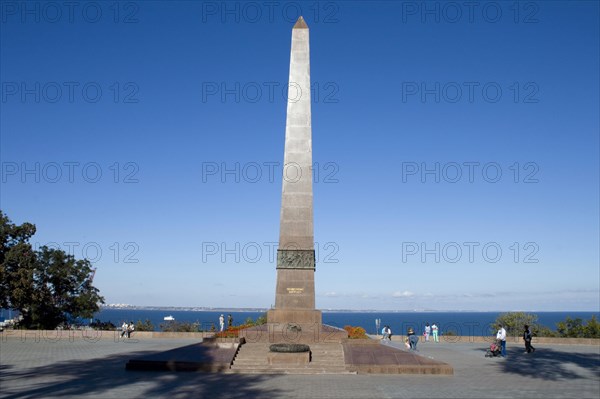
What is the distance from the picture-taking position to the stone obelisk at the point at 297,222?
2344 centimetres

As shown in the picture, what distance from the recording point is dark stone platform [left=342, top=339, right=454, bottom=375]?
18.3m

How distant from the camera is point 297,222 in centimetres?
2378

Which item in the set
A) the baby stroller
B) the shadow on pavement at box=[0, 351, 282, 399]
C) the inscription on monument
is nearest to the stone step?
the shadow on pavement at box=[0, 351, 282, 399]

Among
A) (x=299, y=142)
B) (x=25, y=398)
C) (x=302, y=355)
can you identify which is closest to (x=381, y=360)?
(x=302, y=355)

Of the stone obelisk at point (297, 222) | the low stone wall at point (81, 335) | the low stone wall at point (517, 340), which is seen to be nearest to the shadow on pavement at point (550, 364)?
the low stone wall at point (517, 340)

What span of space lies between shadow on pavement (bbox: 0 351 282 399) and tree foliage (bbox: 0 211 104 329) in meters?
17.7

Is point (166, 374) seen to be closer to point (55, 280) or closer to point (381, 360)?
point (381, 360)

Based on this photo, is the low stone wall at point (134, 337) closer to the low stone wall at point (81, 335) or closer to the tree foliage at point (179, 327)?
the low stone wall at point (81, 335)

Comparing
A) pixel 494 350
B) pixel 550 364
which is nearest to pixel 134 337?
pixel 494 350

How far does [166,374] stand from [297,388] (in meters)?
4.93

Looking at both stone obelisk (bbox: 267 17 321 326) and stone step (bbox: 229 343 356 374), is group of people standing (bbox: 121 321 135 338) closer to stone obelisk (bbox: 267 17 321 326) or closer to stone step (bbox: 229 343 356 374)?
stone obelisk (bbox: 267 17 321 326)

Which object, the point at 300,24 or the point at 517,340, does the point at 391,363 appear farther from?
the point at 517,340

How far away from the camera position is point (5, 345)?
27.6 metres

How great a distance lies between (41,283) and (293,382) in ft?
84.8
